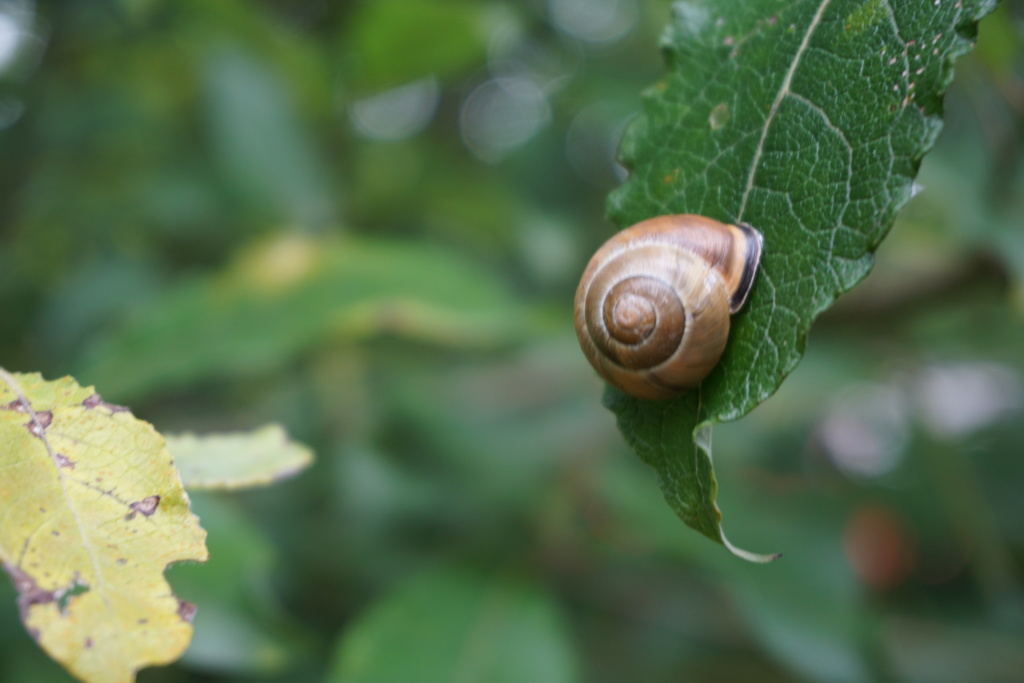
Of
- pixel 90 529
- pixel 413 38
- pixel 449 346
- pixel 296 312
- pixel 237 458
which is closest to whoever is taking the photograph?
pixel 90 529

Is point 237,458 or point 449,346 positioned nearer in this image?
point 237,458

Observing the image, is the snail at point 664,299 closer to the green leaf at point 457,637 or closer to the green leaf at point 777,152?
the green leaf at point 777,152

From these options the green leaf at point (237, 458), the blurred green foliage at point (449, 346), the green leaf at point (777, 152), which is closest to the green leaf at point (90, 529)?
the green leaf at point (237, 458)

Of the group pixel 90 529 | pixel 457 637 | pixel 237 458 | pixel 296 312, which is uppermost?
pixel 296 312

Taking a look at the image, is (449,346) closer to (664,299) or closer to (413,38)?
(413,38)

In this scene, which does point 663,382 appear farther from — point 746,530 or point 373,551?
point 373,551

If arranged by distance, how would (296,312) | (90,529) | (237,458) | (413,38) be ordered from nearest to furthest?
(90,529) → (237,458) → (296,312) → (413,38)

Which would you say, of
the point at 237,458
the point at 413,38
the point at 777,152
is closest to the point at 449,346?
the point at 413,38
